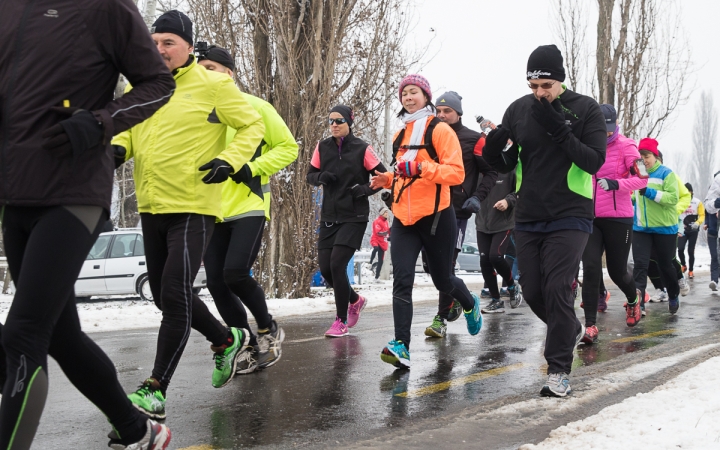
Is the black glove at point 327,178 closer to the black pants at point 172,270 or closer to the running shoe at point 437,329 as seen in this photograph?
the running shoe at point 437,329

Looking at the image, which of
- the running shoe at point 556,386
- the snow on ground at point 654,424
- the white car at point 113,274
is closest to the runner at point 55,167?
the snow on ground at point 654,424

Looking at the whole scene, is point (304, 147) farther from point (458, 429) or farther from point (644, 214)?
point (458, 429)

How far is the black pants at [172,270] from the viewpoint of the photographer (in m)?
4.29

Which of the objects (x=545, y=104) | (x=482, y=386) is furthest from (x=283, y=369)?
(x=545, y=104)

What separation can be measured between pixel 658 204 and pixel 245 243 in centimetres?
641

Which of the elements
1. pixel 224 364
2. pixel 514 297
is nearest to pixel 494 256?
pixel 514 297

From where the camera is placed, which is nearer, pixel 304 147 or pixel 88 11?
pixel 88 11

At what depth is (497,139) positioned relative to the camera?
5375 mm

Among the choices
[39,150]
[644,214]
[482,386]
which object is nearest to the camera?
[39,150]

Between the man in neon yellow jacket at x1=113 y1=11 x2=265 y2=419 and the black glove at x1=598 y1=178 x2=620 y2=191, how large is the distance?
3.74 metres

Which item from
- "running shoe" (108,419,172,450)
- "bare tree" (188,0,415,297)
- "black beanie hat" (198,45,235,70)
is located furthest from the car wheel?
"running shoe" (108,419,172,450)

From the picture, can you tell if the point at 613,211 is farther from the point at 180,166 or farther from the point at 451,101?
the point at 180,166

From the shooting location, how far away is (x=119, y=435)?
11.1 ft

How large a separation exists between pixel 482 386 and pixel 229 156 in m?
2.32
